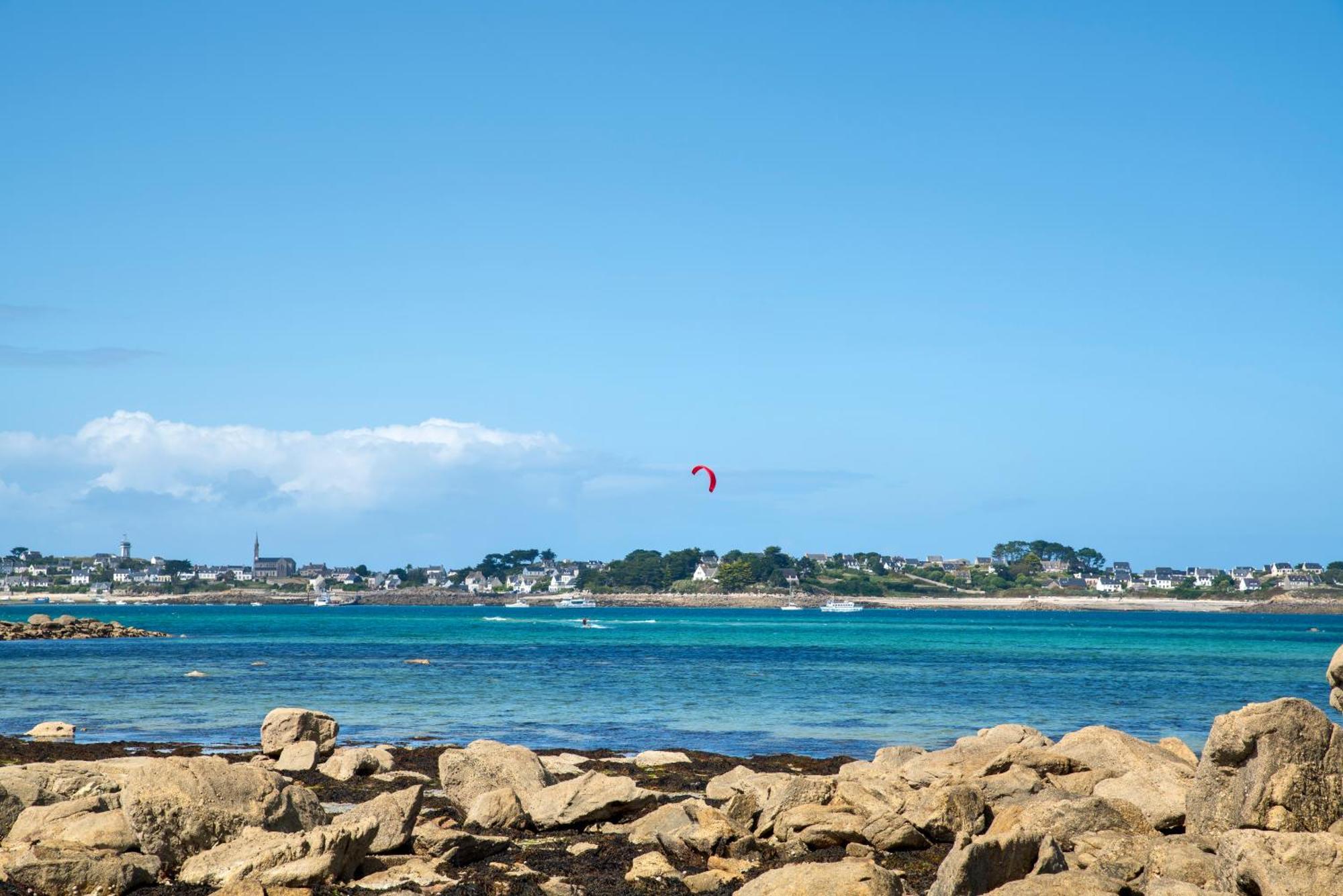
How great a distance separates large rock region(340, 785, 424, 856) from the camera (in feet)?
41.7

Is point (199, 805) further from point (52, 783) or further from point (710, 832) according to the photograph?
point (710, 832)

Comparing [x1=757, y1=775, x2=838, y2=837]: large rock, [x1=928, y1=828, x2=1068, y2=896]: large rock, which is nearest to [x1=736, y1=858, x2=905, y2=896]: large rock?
[x1=928, y1=828, x2=1068, y2=896]: large rock

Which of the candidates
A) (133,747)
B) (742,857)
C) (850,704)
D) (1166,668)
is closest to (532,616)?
(1166,668)

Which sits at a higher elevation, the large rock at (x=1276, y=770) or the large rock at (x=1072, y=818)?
the large rock at (x=1276, y=770)

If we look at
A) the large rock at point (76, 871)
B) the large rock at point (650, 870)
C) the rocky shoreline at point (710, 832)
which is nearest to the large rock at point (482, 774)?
the rocky shoreline at point (710, 832)

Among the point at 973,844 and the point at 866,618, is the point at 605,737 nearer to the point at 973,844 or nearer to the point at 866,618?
the point at 973,844

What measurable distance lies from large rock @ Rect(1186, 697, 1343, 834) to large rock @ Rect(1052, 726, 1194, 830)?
0.92 meters

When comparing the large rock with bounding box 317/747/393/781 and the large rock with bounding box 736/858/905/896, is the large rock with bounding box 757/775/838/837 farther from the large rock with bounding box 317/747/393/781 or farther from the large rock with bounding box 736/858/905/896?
the large rock with bounding box 317/747/393/781

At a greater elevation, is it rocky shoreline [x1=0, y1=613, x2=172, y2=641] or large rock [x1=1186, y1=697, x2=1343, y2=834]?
large rock [x1=1186, y1=697, x2=1343, y2=834]

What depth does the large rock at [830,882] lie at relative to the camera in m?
10.4

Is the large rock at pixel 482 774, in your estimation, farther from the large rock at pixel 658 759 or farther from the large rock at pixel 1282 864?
the large rock at pixel 1282 864

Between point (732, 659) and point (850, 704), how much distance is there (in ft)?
88.9

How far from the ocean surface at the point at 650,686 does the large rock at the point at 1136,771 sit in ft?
28.8

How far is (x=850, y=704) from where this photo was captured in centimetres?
3741
